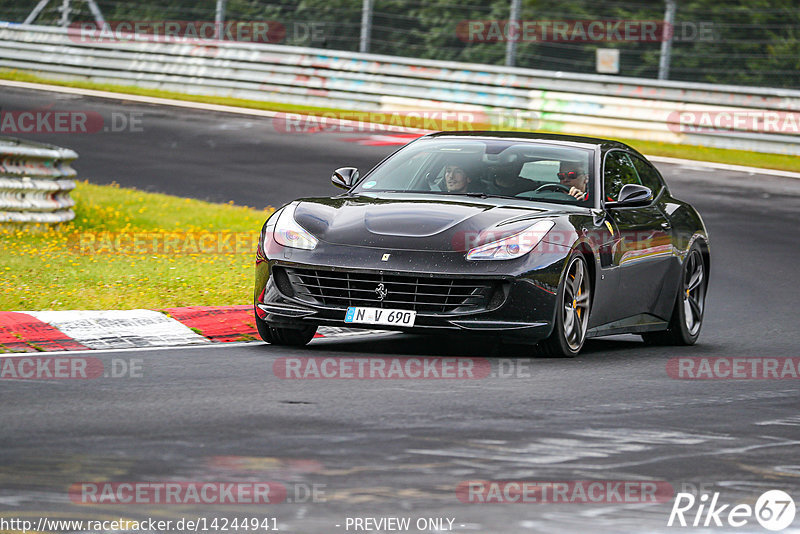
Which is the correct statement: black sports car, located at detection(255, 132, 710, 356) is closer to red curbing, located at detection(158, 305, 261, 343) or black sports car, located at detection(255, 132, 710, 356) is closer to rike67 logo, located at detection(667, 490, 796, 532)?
red curbing, located at detection(158, 305, 261, 343)

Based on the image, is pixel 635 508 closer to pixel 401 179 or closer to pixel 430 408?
pixel 430 408

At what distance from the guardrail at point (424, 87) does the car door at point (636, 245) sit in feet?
41.5

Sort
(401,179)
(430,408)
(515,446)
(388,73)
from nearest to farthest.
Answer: (515,446), (430,408), (401,179), (388,73)

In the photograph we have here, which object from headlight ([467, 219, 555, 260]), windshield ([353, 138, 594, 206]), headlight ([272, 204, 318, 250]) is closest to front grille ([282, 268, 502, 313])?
headlight ([467, 219, 555, 260])

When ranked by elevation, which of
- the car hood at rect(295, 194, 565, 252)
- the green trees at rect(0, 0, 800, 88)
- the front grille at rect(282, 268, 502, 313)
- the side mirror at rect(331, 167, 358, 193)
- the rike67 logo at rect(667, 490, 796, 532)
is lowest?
the rike67 logo at rect(667, 490, 796, 532)

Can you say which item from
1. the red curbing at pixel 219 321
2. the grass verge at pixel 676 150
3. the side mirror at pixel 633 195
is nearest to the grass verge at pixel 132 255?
the red curbing at pixel 219 321

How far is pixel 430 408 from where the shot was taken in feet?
23.1

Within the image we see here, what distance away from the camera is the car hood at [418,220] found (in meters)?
8.68

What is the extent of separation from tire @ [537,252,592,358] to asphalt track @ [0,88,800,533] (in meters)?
0.12

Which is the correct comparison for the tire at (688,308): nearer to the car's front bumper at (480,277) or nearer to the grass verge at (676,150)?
the car's front bumper at (480,277)

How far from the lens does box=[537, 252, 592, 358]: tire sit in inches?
348

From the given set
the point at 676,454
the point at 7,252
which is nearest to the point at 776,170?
the point at 7,252

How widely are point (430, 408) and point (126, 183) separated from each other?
41.5 ft

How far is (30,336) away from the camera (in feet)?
29.5
